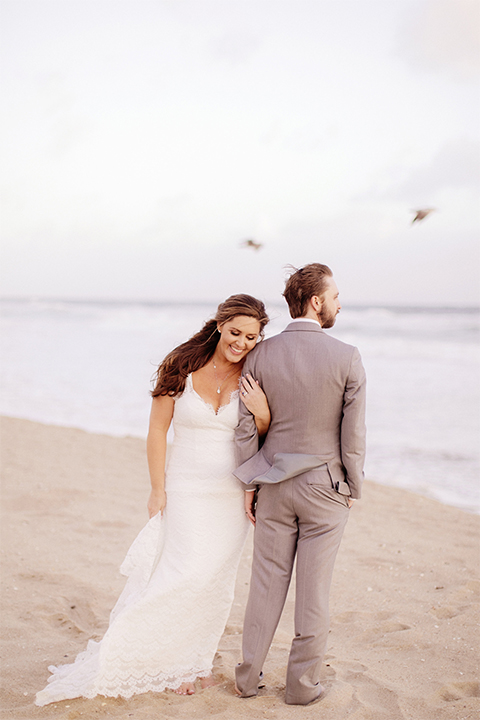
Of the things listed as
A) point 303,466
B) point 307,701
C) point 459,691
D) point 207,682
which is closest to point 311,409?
point 303,466

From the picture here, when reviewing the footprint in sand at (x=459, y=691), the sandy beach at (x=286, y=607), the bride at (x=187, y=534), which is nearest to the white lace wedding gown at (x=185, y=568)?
the bride at (x=187, y=534)

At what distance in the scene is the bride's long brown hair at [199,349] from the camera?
9.23ft

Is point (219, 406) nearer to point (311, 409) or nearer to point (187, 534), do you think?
point (311, 409)

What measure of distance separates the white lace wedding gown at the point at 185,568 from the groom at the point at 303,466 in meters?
0.19

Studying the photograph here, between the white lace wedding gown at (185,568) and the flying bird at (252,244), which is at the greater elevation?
the flying bird at (252,244)

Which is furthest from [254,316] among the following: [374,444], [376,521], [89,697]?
[374,444]

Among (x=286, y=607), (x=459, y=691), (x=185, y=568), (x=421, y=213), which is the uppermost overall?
(x=421, y=213)

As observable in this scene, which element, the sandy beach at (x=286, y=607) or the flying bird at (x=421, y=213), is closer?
the sandy beach at (x=286, y=607)

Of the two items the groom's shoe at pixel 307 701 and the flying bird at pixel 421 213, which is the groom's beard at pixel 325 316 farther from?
the groom's shoe at pixel 307 701

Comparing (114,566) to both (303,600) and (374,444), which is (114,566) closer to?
(303,600)

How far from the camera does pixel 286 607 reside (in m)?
4.00

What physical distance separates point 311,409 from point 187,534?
2.85 feet

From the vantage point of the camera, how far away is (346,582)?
13.9 ft

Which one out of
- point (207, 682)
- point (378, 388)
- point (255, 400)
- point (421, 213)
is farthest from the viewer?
point (378, 388)
